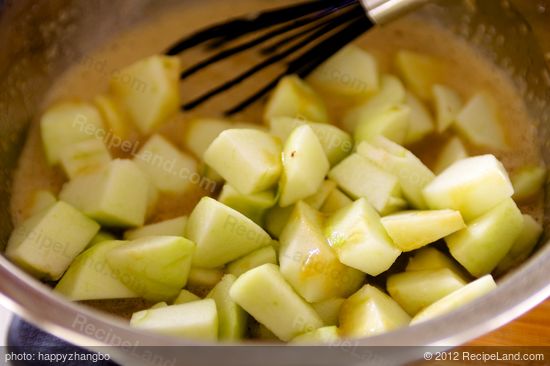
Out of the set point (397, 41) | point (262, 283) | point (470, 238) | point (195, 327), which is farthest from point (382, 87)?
point (195, 327)

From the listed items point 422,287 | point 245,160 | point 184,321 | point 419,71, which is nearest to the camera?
point 184,321

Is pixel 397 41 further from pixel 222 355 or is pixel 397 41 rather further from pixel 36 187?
pixel 222 355

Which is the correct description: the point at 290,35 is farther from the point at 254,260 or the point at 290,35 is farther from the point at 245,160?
the point at 254,260

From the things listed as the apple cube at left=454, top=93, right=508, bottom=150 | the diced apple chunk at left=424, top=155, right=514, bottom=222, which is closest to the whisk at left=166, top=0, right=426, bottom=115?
the apple cube at left=454, top=93, right=508, bottom=150

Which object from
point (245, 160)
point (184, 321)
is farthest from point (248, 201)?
point (184, 321)

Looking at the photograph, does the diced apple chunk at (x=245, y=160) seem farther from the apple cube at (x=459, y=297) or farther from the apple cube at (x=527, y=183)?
the apple cube at (x=527, y=183)

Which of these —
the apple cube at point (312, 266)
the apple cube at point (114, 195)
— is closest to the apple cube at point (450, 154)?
the apple cube at point (312, 266)
